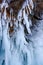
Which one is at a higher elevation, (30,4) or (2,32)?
(30,4)

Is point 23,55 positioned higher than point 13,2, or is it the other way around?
point 13,2

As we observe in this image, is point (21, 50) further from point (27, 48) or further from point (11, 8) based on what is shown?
point (11, 8)

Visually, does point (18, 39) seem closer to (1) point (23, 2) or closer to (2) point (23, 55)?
(2) point (23, 55)

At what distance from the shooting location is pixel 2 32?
2000 mm

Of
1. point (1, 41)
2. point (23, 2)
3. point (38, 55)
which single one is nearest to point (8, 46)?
point (1, 41)

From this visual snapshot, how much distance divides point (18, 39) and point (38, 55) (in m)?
0.22

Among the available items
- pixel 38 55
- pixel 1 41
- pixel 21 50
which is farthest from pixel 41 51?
pixel 1 41

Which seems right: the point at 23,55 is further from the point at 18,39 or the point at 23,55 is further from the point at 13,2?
the point at 13,2

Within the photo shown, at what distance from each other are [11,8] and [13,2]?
5cm

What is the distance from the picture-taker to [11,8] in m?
1.92

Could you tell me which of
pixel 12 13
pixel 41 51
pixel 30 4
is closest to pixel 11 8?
pixel 12 13

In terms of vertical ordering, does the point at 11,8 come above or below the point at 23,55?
above

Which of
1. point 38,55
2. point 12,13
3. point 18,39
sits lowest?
point 38,55

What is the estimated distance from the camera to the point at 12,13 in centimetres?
193
